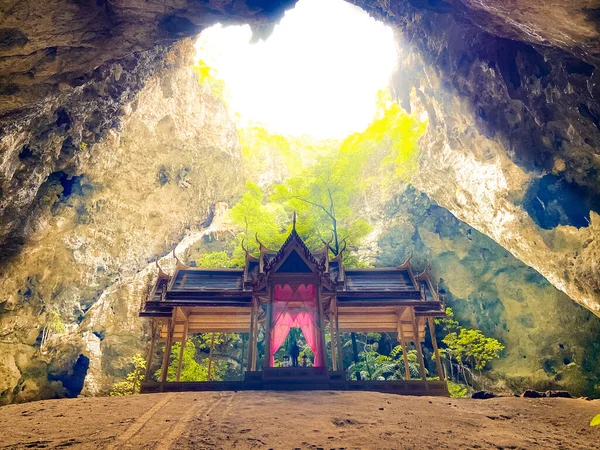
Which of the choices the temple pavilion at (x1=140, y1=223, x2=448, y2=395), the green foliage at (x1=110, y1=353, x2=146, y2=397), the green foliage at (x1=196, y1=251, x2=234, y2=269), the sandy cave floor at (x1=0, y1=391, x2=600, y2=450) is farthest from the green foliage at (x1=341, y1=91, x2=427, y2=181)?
the green foliage at (x1=110, y1=353, x2=146, y2=397)

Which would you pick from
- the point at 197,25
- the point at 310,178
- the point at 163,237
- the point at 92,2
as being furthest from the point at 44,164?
the point at 310,178

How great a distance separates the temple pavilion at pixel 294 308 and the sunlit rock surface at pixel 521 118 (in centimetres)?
653

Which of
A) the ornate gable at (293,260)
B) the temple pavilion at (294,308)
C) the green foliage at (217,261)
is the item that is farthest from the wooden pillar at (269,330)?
the green foliage at (217,261)

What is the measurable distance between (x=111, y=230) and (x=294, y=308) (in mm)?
18929

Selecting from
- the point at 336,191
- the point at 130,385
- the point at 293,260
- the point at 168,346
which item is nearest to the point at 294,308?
the point at 293,260

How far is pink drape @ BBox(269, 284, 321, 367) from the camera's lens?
434 inches

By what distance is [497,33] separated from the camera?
11.2 meters

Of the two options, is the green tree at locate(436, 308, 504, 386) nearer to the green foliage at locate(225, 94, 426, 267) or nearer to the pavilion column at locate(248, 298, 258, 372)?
the green foliage at locate(225, 94, 426, 267)

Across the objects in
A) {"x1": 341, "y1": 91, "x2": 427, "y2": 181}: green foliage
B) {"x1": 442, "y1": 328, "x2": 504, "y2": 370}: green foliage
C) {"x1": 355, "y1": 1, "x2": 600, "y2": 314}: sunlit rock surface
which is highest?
{"x1": 341, "y1": 91, "x2": 427, "y2": 181}: green foliage

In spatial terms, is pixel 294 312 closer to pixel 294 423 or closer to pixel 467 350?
pixel 294 423

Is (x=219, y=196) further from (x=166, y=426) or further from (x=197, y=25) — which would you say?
(x=166, y=426)

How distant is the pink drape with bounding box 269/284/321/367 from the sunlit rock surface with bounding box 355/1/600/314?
10.0 metres

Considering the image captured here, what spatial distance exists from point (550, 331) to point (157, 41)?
25661 millimetres

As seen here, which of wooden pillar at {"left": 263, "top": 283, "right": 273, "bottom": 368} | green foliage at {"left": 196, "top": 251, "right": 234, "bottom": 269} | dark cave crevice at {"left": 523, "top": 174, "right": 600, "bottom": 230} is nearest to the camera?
wooden pillar at {"left": 263, "top": 283, "right": 273, "bottom": 368}
